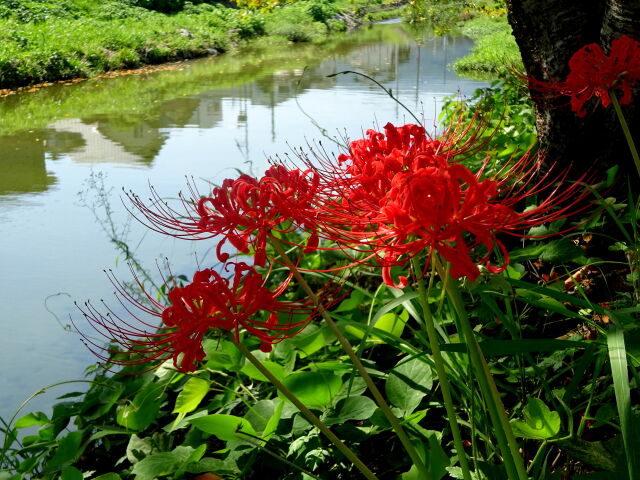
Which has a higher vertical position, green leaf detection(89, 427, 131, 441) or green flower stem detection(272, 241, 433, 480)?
green flower stem detection(272, 241, 433, 480)

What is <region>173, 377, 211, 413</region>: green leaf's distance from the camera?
5.46 ft

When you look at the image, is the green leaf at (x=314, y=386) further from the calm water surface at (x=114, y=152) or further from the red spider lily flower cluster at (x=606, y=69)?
the red spider lily flower cluster at (x=606, y=69)

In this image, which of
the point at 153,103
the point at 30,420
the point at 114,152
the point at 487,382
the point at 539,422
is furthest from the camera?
the point at 153,103

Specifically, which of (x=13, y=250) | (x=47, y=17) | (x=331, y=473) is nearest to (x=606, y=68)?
(x=331, y=473)

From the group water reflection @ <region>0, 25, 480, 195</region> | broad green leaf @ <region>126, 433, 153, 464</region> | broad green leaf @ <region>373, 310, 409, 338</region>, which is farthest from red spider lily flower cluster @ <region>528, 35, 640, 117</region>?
water reflection @ <region>0, 25, 480, 195</region>

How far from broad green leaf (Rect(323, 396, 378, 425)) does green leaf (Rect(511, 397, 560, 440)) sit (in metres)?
0.35

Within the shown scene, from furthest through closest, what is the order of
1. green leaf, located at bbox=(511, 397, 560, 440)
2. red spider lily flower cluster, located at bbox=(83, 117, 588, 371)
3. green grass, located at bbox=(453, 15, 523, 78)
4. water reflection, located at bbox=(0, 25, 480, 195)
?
1. green grass, located at bbox=(453, 15, 523, 78)
2. water reflection, located at bbox=(0, 25, 480, 195)
3. green leaf, located at bbox=(511, 397, 560, 440)
4. red spider lily flower cluster, located at bbox=(83, 117, 588, 371)

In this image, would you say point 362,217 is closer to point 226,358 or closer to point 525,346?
point 525,346

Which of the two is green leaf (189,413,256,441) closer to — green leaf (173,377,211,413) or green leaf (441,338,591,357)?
green leaf (173,377,211,413)

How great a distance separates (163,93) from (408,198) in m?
11.2

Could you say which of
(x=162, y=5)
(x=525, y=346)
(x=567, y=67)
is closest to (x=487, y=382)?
(x=525, y=346)

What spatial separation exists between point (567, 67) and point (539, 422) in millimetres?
1603

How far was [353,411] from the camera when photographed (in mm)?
1449

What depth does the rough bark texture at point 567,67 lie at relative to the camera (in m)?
2.33
